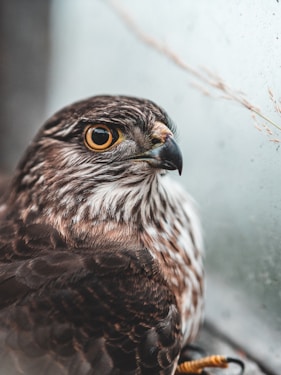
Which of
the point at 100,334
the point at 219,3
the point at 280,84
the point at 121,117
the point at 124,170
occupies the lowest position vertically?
the point at 100,334

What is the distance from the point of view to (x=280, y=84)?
207 cm

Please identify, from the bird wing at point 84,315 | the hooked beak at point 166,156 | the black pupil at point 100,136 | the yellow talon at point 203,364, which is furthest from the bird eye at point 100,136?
the yellow talon at point 203,364

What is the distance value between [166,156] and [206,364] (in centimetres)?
98

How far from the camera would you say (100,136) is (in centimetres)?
240

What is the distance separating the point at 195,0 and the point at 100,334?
1.62 m

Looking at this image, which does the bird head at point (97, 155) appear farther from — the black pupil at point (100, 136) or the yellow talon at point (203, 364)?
the yellow talon at point (203, 364)

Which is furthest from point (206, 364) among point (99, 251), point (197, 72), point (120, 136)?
point (197, 72)

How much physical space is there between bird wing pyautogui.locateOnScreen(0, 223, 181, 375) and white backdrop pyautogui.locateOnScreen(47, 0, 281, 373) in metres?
0.51

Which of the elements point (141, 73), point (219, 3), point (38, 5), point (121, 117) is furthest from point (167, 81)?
point (38, 5)

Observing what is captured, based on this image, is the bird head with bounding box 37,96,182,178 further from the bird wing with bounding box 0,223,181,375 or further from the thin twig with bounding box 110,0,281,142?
the bird wing with bounding box 0,223,181,375

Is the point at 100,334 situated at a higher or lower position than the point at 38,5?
lower

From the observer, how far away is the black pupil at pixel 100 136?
Result: 2.38 metres

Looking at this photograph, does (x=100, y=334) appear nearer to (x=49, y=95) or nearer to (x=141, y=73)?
(x=141, y=73)

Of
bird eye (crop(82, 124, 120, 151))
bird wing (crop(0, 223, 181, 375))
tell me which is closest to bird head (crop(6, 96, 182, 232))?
bird eye (crop(82, 124, 120, 151))
